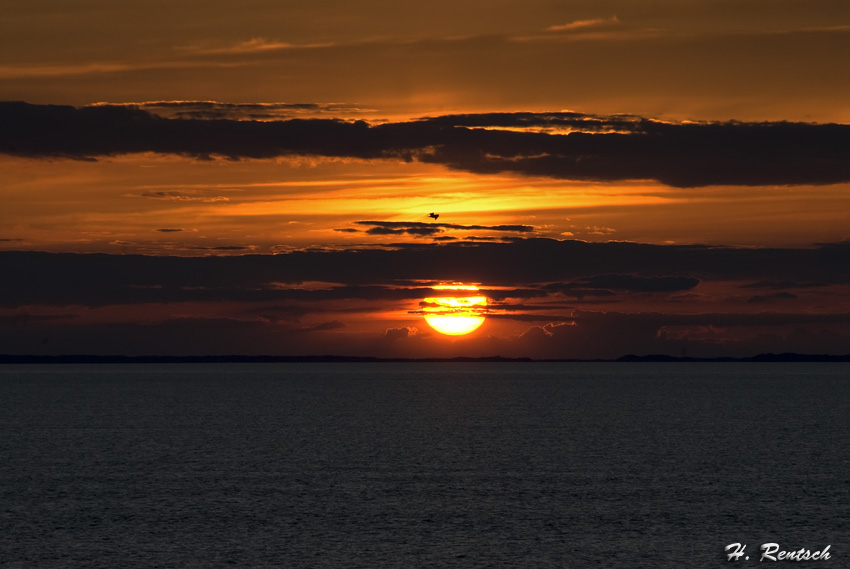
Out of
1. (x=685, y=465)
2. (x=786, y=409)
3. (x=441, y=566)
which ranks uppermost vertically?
(x=786, y=409)

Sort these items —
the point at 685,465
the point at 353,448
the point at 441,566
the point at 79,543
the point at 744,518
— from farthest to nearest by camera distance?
1. the point at 353,448
2. the point at 685,465
3. the point at 744,518
4. the point at 79,543
5. the point at 441,566

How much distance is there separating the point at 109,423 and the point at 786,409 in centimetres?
10974

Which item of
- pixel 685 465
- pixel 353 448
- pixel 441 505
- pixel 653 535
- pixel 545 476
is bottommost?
pixel 653 535

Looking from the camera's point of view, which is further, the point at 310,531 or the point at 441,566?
the point at 310,531

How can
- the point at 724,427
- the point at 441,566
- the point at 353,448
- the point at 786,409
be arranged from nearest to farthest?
the point at 441,566 < the point at 353,448 < the point at 724,427 < the point at 786,409

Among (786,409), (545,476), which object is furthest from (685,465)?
(786,409)

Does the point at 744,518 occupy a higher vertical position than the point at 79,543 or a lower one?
higher

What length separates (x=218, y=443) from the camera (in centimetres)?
10525

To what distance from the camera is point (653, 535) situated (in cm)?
5312

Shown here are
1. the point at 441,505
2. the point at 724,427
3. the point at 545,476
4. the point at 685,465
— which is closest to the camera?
the point at 441,505

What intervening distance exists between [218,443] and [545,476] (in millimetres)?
41009

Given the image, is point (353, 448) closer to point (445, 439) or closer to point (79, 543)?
point (445, 439)

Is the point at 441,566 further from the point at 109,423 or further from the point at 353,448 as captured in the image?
the point at 109,423

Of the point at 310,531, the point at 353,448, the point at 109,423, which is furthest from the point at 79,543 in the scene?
the point at 109,423
